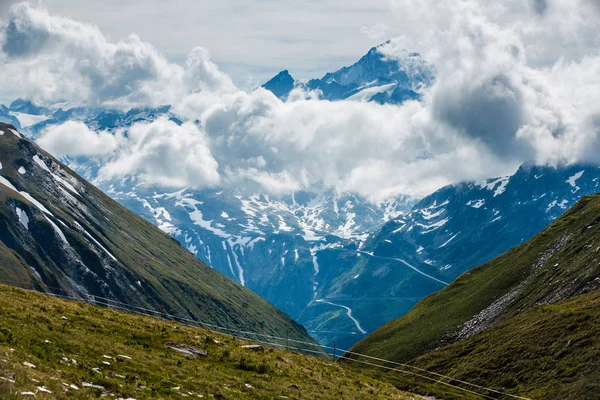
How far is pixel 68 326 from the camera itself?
4862 cm

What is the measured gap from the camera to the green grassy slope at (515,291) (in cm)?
13438

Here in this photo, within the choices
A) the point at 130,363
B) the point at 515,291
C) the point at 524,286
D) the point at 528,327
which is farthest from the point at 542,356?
the point at 515,291

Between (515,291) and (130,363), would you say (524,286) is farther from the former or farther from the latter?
(130,363)

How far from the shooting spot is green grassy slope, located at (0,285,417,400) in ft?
117

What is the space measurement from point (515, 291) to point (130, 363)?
134175 millimetres

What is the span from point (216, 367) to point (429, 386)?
4878 cm

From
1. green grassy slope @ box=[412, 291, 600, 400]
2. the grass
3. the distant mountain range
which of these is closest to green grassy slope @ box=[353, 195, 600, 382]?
the grass

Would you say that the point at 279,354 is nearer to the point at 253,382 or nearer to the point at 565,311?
the point at 253,382

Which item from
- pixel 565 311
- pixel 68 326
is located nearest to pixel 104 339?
pixel 68 326

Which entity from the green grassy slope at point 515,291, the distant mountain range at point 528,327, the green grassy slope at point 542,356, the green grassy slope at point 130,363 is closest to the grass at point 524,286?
the green grassy slope at point 515,291

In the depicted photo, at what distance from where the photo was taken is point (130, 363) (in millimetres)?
43625

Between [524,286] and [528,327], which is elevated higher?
[524,286]

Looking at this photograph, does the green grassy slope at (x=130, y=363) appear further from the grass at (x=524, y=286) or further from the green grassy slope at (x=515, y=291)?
the grass at (x=524, y=286)

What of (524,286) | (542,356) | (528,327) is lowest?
(542,356)
